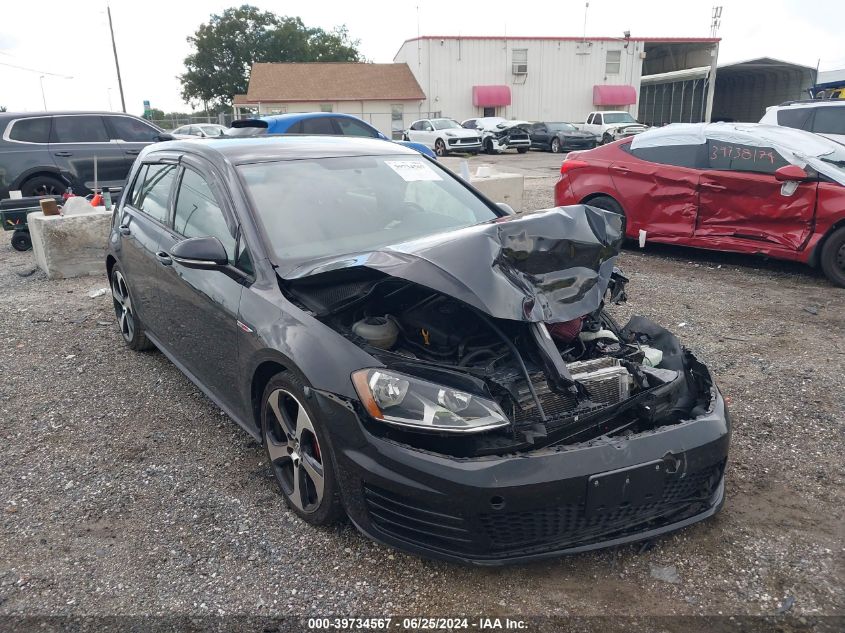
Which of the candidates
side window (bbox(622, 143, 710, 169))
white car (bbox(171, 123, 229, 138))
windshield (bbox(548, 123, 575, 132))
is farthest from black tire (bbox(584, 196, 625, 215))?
windshield (bbox(548, 123, 575, 132))

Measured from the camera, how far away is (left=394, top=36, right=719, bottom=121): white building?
1540 inches

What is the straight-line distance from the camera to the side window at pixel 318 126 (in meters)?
11.0

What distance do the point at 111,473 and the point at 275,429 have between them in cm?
110

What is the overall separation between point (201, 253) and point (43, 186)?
29.9 feet

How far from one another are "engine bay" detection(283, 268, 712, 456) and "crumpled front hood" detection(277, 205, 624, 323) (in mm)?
87

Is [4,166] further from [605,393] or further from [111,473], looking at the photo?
[605,393]

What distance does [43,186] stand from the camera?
1043cm

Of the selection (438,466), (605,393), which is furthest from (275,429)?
(605,393)

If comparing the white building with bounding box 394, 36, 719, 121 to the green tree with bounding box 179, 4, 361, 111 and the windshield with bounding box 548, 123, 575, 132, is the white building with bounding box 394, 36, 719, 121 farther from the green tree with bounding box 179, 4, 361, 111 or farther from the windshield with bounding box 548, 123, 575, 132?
the green tree with bounding box 179, 4, 361, 111

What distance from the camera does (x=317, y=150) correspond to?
12.7ft

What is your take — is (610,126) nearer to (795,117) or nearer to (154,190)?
(795,117)

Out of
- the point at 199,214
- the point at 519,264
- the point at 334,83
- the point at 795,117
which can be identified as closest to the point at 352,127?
the point at 795,117

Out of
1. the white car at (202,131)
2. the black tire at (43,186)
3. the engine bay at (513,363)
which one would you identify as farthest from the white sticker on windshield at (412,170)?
the white car at (202,131)

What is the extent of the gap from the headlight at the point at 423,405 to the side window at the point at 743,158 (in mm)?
5741
